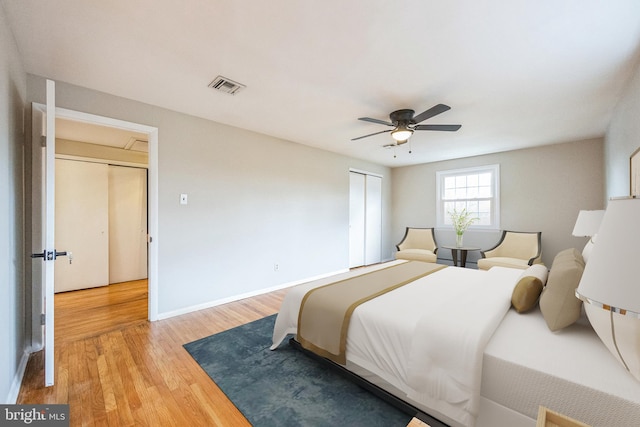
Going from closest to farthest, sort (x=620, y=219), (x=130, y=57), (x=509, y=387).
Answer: (x=620, y=219) < (x=509, y=387) < (x=130, y=57)

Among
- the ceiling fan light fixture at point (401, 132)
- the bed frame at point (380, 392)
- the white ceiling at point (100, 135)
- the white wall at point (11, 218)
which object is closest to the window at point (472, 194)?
the ceiling fan light fixture at point (401, 132)

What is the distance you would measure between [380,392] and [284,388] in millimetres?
653

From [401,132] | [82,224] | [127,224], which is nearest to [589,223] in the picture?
[401,132]

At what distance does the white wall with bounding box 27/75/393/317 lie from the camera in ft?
9.86

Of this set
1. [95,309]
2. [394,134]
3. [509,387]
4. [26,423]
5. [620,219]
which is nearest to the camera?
[620,219]

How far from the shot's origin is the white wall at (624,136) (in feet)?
7.08

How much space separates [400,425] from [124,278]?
202 inches

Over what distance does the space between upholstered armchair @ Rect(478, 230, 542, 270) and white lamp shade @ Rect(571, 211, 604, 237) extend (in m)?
1.53

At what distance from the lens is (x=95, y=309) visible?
333 centimetres

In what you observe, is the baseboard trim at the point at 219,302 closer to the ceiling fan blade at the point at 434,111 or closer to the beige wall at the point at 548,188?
the ceiling fan blade at the point at 434,111

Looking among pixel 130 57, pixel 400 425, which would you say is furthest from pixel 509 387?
pixel 130 57

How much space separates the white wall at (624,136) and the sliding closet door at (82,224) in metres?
6.58

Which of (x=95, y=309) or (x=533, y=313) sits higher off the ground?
(x=533, y=313)

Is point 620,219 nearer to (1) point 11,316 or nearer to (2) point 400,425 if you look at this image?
(2) point 400,425
